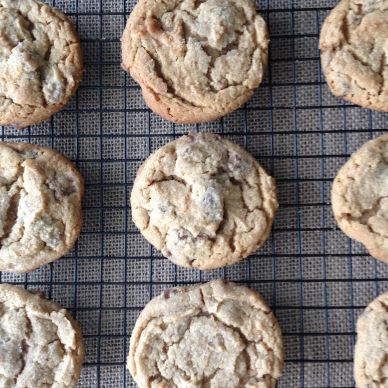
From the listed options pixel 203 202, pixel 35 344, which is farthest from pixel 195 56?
pixel 35 344

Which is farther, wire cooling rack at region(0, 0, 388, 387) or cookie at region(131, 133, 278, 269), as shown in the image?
wire cooling rack at region(0, 0, 388, 387)

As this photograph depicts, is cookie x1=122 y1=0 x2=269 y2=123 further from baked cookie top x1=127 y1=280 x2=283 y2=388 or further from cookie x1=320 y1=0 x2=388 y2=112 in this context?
baked cookie top x1=127 y1=280 x2=283 y2=388

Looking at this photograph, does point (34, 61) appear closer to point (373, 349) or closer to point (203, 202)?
point (203, 202)

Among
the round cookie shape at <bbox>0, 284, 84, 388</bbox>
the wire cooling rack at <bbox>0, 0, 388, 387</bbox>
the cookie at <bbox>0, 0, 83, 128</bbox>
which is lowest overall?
the round cookie shape at <bbox>0, 284, 84, 388</bbox>

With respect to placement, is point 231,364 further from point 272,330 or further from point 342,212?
point 342,212

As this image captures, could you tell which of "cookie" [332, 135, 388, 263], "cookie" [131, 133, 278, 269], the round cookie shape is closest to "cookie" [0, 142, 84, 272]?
the round cookie shape

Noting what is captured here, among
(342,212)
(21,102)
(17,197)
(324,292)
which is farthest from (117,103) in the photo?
(324,292)
